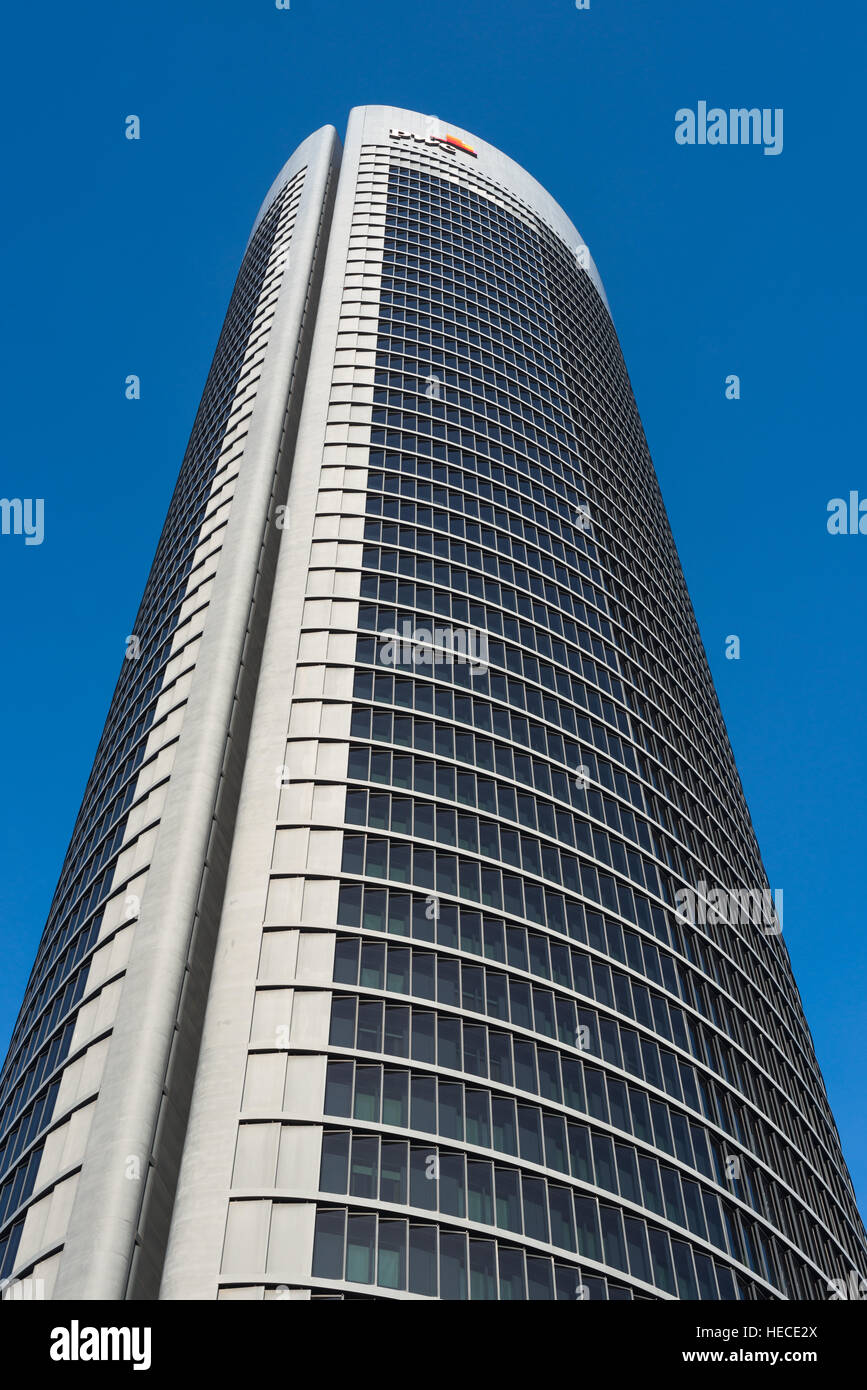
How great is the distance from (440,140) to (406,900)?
264 feet

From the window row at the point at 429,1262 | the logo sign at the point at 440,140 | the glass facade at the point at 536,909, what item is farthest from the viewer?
the logo sign at the point at 440,140

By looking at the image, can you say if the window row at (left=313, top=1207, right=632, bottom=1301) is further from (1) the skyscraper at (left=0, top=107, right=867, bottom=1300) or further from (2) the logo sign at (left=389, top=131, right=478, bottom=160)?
(2) the logo sign at (left=389, top=131, right=478, bottom=160)

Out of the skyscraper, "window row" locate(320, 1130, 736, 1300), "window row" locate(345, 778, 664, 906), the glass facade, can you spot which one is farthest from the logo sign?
"window row" locate(320, 1130, 736, 1300)

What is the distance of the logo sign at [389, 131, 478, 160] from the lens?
337 ft

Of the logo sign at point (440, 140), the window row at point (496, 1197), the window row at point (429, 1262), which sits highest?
the logo sign at point (440, 140)

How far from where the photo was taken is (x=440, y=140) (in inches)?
4151

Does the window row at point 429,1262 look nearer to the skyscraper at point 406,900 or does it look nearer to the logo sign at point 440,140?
the skyscraper at point 406,900

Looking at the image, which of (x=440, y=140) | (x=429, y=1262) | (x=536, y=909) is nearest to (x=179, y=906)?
(x=536, y=909)

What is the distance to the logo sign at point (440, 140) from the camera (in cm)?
10262

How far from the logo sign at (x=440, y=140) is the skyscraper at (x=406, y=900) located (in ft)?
67.5

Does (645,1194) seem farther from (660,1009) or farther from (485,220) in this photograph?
(485,220)

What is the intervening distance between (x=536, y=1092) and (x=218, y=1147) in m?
11.8

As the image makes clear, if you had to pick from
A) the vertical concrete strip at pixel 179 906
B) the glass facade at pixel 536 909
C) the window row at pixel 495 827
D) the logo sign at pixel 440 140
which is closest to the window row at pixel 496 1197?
the glass facade at pixel 536 909
